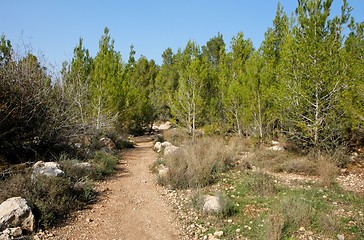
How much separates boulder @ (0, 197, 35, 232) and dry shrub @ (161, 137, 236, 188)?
3.92 metres

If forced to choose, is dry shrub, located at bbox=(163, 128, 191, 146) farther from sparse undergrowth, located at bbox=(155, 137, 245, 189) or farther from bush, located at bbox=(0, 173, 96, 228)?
bush, located at bbox=(0, 173, 96, 228)

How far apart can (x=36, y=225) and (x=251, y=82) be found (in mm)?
12106

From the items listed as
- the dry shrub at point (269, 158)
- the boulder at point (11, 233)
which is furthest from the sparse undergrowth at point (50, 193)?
the dry shrub at point (269, 158)

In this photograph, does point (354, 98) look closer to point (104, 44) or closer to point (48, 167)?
point (48, 167)

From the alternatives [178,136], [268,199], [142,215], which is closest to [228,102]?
[178,136]

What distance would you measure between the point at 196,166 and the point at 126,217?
3.08m

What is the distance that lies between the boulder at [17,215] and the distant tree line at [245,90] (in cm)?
333

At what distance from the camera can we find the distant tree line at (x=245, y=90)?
351 inches

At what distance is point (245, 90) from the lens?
48.6 feet

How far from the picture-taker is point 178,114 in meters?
17.3

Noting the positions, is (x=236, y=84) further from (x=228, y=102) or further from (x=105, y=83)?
(x=105, y=83)

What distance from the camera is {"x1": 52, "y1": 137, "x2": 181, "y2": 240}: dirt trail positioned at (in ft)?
17.1

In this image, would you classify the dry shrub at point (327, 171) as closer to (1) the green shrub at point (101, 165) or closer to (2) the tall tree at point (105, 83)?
(1) the green shrub at point (101, 165)

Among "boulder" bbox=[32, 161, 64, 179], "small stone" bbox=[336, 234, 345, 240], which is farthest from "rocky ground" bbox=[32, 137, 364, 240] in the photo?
"boulder" bbox=[32, 161, 64, 179]
